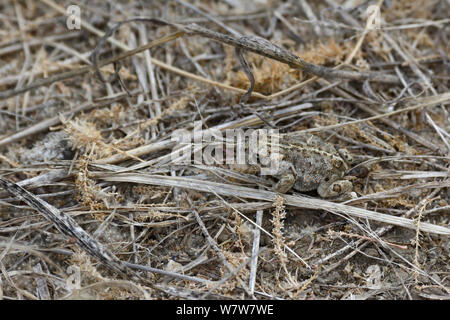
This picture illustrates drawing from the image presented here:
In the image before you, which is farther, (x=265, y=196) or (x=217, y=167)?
(x=217, y=167)

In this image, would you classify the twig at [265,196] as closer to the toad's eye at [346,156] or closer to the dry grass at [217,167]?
the dry grass at [217,167]

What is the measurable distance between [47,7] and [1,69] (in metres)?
1.35

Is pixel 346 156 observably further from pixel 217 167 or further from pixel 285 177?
pixel 217 167

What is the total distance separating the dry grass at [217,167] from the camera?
387 centimetres

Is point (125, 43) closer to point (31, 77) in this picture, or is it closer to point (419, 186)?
point (31, 77)

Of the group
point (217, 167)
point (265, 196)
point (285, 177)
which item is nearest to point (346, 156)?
point (285, 177)

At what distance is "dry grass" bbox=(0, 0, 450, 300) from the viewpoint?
387 cm

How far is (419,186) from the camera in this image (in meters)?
4.29

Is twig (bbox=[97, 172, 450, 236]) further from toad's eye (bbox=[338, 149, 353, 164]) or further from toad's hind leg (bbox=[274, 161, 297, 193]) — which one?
toad's eye (bbox=[338, 149, 353, 164])

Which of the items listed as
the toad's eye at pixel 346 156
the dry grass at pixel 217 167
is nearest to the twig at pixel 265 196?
the dry grass at pixel 217 167

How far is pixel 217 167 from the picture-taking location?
4.47m

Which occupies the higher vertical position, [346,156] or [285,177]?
[346,156]

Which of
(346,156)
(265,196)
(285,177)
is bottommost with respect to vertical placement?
(265,196)
